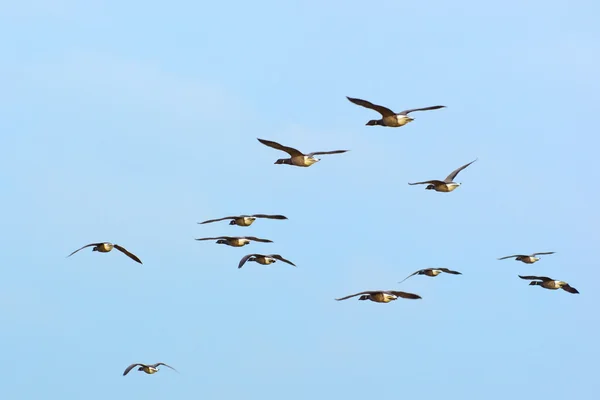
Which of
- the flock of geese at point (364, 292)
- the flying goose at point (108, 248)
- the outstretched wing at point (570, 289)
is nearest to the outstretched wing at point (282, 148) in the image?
the flock of geese at point (364, 292)

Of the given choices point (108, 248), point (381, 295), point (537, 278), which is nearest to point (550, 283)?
point (537, 278)

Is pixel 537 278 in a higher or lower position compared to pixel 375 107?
lower

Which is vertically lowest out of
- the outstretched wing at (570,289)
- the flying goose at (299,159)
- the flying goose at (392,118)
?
the outstretched wing at (570,289)

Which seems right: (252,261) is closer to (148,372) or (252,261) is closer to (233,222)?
(233,222)

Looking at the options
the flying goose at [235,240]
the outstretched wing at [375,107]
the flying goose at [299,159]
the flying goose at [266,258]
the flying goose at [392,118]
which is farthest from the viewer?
the flying goose at [235,240]

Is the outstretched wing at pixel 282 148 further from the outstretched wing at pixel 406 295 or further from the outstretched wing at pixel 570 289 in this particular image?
the outstretched wing at pixel 570 289

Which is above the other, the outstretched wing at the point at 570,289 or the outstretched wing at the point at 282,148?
the outstretched wing at the point at 282,148

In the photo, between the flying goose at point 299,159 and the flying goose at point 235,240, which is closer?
the flying goose at point 299,159

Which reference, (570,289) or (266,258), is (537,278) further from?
(266,258)

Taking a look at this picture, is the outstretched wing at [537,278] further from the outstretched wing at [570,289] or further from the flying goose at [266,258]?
the flying goose at [266,258]

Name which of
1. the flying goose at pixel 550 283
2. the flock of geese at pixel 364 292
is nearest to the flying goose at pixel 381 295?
the flock of geese at pixel 364 292

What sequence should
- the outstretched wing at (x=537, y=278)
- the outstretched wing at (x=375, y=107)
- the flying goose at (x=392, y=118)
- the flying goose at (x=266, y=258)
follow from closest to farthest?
the outstretched wing at (x=375, y=107), the flying goose at (x=392, y=118), the flying goose at (x=266, y=258), the outstretched wing at (x=537, y=278)

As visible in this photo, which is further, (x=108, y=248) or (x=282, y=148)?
(x=108, y=248)

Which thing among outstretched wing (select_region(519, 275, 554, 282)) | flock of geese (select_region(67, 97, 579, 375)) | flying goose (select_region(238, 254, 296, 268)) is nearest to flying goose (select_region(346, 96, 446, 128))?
flock of geese (select_region(67, 97, 579, 375))
